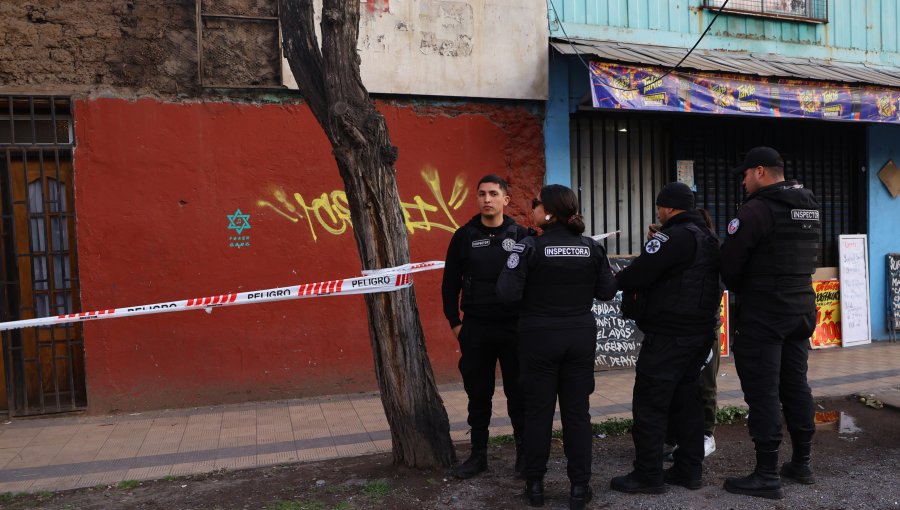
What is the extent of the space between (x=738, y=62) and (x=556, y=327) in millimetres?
5702

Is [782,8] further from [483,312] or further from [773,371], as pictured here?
[483,312]

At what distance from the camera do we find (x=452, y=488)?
14.9 feet

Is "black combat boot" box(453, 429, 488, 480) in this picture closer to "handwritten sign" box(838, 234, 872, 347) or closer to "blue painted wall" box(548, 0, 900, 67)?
"blue painted wall" box(548, 0, 900, 67)

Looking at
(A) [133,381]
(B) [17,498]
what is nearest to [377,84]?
(A) [133,381]

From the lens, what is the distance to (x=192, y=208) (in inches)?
271

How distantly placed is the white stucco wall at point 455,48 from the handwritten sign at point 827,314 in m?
4.53

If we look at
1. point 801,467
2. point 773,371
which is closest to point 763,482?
point 801,467

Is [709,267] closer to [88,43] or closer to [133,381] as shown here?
[133,381]

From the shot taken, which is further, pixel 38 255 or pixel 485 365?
pixel 38 255

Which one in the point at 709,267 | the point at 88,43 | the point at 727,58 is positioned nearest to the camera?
the point at 709,267

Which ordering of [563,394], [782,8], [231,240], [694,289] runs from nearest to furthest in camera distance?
1. [563,394]
2. [694,289]
3. [231,240]
4. [782,8]

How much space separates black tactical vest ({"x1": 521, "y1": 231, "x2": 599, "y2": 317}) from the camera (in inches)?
161

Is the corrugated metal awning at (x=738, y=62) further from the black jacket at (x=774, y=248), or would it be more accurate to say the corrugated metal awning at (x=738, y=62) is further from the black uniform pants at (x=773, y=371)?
the black uniform pants at (x=773, y=371)

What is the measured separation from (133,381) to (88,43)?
3095 millimetres
